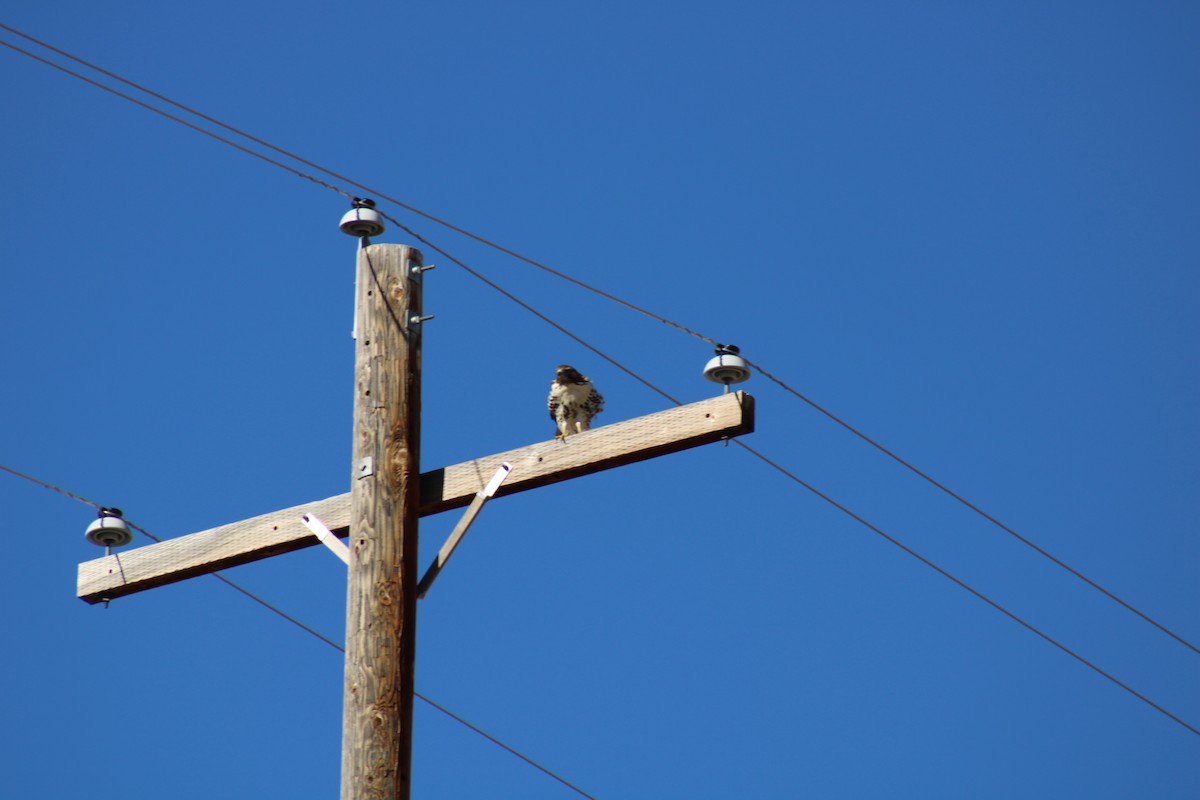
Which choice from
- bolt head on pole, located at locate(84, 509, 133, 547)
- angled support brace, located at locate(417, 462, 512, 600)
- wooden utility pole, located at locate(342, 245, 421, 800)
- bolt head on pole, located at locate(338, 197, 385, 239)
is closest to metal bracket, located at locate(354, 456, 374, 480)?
wooden utility pole, located at locate(342, 245, 421, 800)

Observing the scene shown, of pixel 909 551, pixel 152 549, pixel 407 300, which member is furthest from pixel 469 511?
pixel 909 551

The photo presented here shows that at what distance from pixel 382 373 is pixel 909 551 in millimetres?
3064

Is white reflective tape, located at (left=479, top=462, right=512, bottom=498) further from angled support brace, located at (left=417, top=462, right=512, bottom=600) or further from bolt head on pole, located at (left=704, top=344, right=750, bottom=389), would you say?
bolt head on pole, located at (left=704, top=344, right=750, bottom=389)

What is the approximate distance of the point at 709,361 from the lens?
7.42 meters

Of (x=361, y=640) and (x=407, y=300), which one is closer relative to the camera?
(x=361, y=640)

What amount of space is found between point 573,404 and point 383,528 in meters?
1.64

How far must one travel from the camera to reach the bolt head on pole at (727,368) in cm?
736

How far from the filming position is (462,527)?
7.08 m

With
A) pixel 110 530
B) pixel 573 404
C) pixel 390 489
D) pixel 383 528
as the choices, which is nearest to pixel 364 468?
pixel 390 489

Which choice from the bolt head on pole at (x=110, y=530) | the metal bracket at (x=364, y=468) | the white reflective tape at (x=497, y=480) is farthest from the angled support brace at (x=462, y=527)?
the bolt head on pole at (x=110, y=530)

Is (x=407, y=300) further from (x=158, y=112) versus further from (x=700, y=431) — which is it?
(x=158, y=112)

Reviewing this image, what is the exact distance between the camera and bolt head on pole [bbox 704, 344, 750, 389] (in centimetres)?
736

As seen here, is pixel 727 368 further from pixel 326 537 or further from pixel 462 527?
pixel 326 537

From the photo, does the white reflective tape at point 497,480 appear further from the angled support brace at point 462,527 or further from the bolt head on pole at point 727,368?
the bolt head on pole at point 727,368
